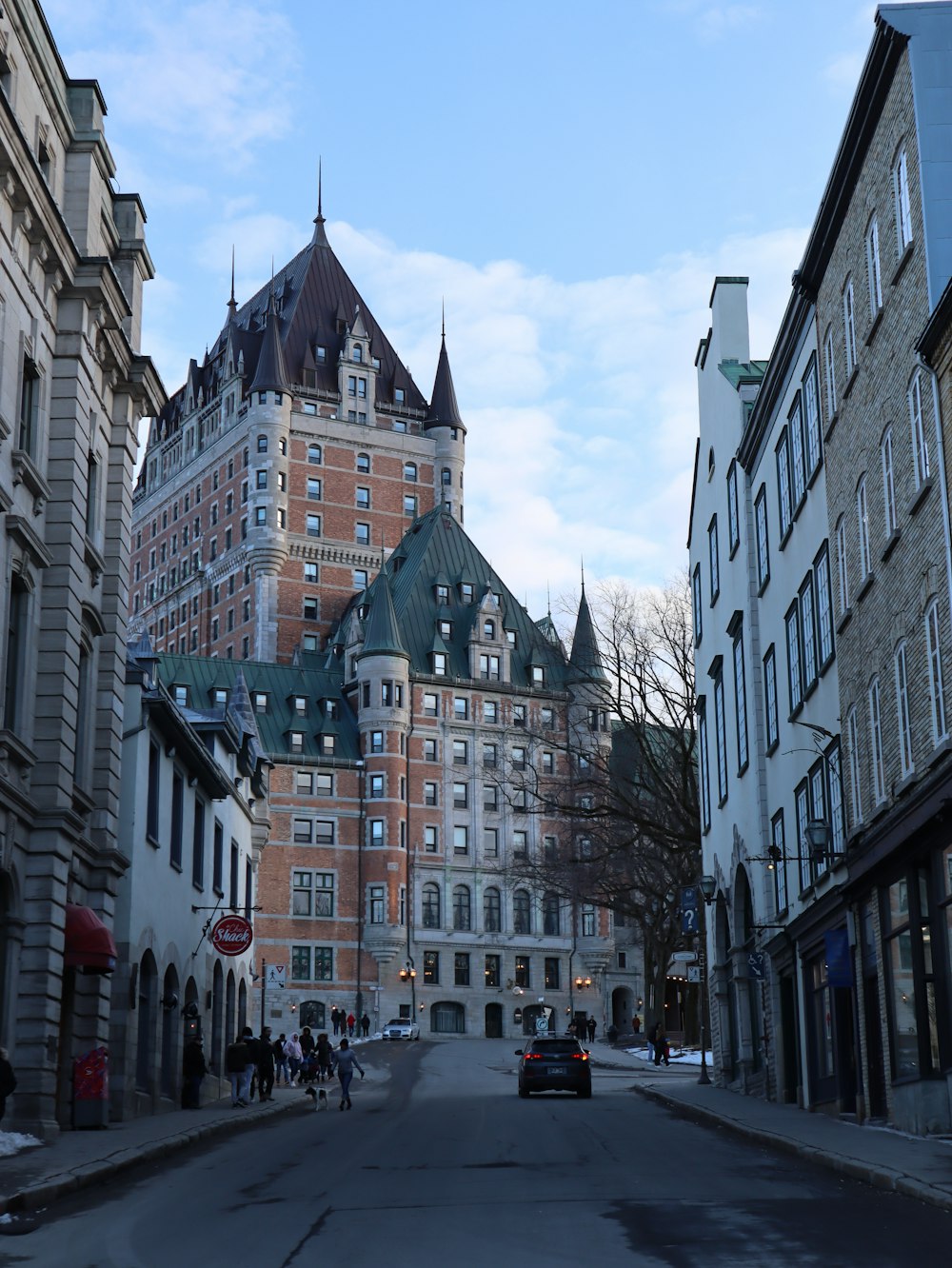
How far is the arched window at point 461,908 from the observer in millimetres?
105125

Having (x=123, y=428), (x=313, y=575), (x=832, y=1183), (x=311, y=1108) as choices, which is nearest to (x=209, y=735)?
(x=311, y=1108)

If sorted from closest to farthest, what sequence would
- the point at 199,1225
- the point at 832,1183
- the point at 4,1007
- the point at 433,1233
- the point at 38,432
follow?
the point at 433,1233 < the point at 199,1225 < the point at 832,1183 < the point at 4,1007 < the point at 38,432

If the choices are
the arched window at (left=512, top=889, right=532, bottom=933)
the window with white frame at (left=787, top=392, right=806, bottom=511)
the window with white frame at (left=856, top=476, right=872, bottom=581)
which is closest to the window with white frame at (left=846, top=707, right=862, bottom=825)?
the window with white frame at (left=856, top=476, right=872, bottom=581)

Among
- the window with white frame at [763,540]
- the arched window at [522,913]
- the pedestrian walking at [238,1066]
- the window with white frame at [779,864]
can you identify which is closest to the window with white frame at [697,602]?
the window with white frame at [763,540]

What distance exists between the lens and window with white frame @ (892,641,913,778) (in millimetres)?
22469

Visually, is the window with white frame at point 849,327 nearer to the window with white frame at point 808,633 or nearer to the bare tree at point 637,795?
the window with white frame at point 808,633

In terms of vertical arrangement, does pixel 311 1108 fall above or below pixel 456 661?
below

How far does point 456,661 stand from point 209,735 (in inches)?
2698

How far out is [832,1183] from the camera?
647 inches

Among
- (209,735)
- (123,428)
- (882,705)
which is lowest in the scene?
(882,705)

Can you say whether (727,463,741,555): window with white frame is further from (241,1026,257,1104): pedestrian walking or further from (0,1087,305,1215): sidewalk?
(0,1087,305,1215): sidewalk

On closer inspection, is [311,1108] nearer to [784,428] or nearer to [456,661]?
[784,428]

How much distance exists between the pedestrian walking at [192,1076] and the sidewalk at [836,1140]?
9.60m

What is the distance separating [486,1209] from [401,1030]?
252 feet
